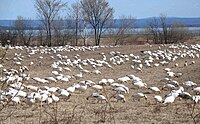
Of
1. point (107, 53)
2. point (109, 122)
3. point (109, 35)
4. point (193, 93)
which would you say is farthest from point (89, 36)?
point (109, 122)

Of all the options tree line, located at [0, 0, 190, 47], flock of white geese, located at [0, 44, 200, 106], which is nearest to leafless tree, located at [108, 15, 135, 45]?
tree line, located at [0, 0, 190, 47]

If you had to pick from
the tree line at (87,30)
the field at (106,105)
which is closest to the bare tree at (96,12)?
the tree line at (87,30)

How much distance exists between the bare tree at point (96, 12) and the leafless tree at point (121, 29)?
12.2 ft

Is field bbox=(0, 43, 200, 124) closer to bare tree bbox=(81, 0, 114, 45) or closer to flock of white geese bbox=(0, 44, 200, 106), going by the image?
flock of white geese bbox=(0, 44, 200, 106)

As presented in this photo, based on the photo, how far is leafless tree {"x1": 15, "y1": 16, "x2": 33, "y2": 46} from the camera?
48406mm

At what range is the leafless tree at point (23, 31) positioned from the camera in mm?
48406

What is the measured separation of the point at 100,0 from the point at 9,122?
134ft

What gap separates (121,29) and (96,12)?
6479 mm

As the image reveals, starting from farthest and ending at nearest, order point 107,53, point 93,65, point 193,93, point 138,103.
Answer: point 107,53 < point 93,65 < point 193,93 < point 138,103

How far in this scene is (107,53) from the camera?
28359mm

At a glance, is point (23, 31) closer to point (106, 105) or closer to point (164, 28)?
point (164, 28)

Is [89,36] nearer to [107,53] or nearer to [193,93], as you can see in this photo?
[107,53]

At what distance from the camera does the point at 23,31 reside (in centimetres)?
4947

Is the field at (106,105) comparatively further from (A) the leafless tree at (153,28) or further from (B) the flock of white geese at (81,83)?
(A) the leafless tree at (153,28)
